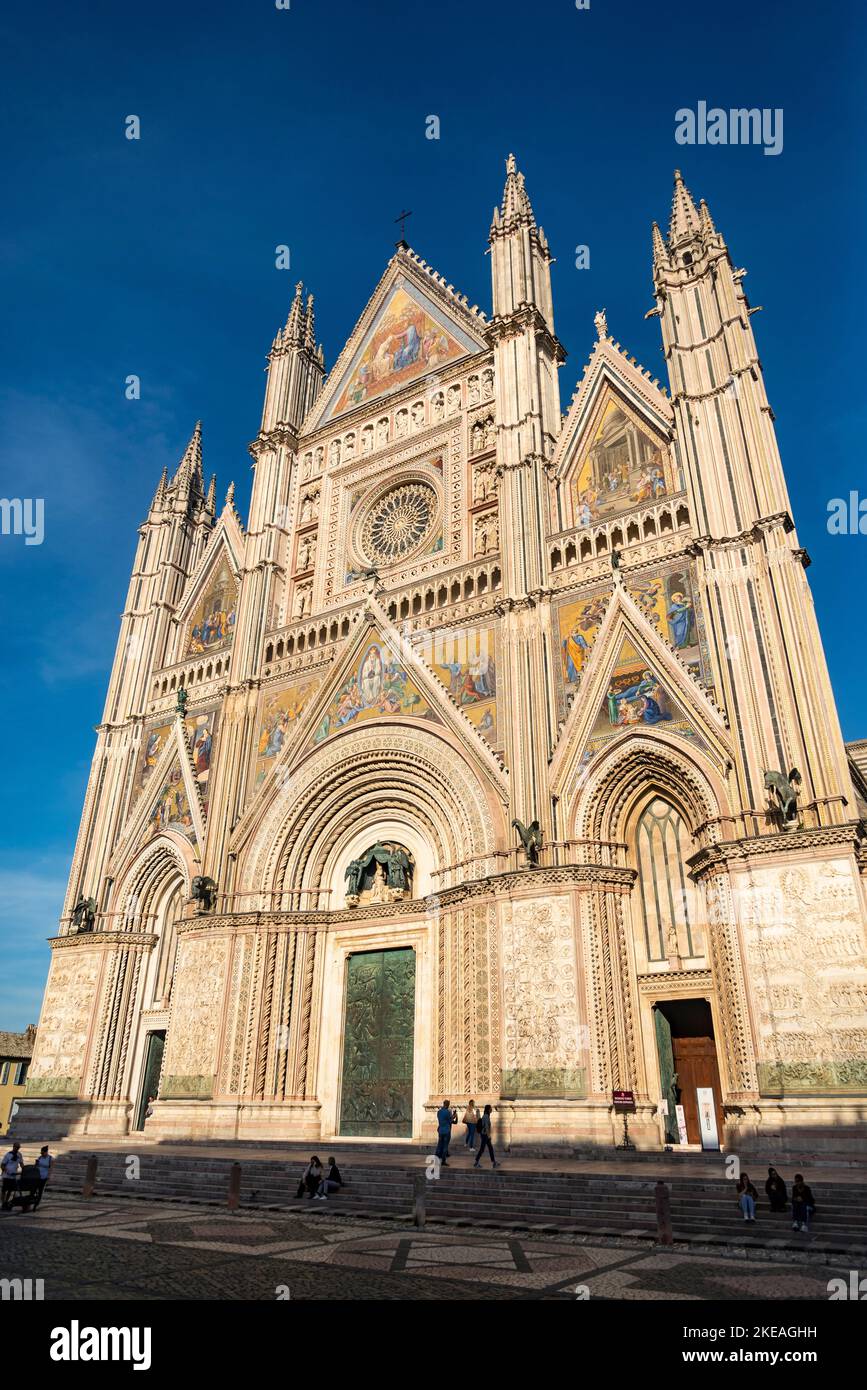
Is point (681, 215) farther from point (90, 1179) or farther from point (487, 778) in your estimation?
point (90, 1179)

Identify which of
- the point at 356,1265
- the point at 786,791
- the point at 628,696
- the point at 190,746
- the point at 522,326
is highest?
the point at 522,326

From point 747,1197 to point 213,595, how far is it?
980 inches

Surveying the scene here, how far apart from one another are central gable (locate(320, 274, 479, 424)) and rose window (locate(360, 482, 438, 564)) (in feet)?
13.2

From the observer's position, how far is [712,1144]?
17.2 meters

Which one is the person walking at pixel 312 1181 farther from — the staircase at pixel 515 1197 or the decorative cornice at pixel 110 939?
the decorative cornice at pixel 110 939

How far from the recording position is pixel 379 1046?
21.9 m

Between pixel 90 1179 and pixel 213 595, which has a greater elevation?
pixel 213 595

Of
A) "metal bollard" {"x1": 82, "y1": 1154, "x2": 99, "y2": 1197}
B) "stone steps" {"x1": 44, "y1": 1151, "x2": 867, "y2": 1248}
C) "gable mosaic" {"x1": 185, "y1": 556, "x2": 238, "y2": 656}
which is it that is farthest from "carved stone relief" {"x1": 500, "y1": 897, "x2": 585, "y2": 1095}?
"gable mosaic" {"x1": 185, "y1": 556, "x2": 238, "y2": 656}

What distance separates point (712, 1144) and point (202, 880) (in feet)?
45.6

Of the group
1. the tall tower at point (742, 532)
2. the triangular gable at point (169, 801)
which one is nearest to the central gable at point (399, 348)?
the tall tower at point (742, 532)

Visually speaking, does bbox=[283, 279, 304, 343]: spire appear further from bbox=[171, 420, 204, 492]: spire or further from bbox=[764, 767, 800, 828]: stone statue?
bbox=[764, 767, 800, 828]: stone statue

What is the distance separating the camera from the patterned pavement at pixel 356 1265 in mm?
7617

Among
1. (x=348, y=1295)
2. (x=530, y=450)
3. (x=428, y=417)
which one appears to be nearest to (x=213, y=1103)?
(x=348, y=1295)

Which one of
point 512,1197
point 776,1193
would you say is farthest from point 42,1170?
point 776,1193
